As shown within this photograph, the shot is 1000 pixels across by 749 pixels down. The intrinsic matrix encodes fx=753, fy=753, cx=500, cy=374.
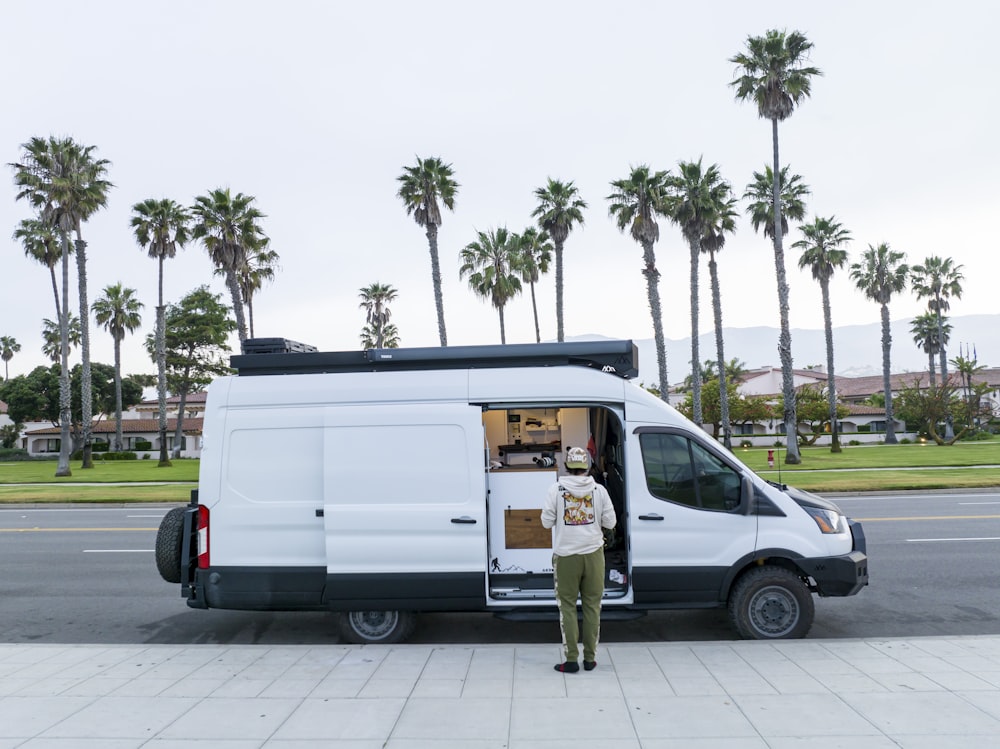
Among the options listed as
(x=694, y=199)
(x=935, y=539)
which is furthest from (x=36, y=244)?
(x=935, y=539)

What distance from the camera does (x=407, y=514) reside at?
22.2ft

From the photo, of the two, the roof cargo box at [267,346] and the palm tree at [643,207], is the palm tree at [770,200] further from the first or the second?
the roof cargo box at [267,346]

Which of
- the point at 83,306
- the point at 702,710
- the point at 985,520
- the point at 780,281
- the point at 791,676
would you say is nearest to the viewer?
the point at 702,710

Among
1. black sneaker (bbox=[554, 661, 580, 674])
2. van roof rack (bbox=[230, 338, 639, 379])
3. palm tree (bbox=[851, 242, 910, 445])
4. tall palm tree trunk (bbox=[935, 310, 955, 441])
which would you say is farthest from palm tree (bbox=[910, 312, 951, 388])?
black sneaker (bbox=[554, 661, 580, 674])

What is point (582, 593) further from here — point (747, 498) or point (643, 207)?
point (643, 207)

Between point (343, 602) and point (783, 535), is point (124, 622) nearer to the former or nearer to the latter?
point (343, 602)

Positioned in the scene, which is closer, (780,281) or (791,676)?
(791,676)

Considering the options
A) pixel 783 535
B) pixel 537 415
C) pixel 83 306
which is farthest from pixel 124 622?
pixel 83 306

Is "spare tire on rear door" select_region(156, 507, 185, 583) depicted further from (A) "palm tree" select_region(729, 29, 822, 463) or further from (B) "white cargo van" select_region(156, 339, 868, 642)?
(A) "palm tree" select_region(729, 29, 822, 463)

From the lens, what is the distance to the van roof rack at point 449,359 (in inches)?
278

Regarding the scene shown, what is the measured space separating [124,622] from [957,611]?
9.27m

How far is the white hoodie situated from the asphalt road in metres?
1.86

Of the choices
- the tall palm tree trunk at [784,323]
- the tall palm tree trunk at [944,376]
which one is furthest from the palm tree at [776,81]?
the tall palm tree trunk at [944,376]

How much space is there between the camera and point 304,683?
229 inches
